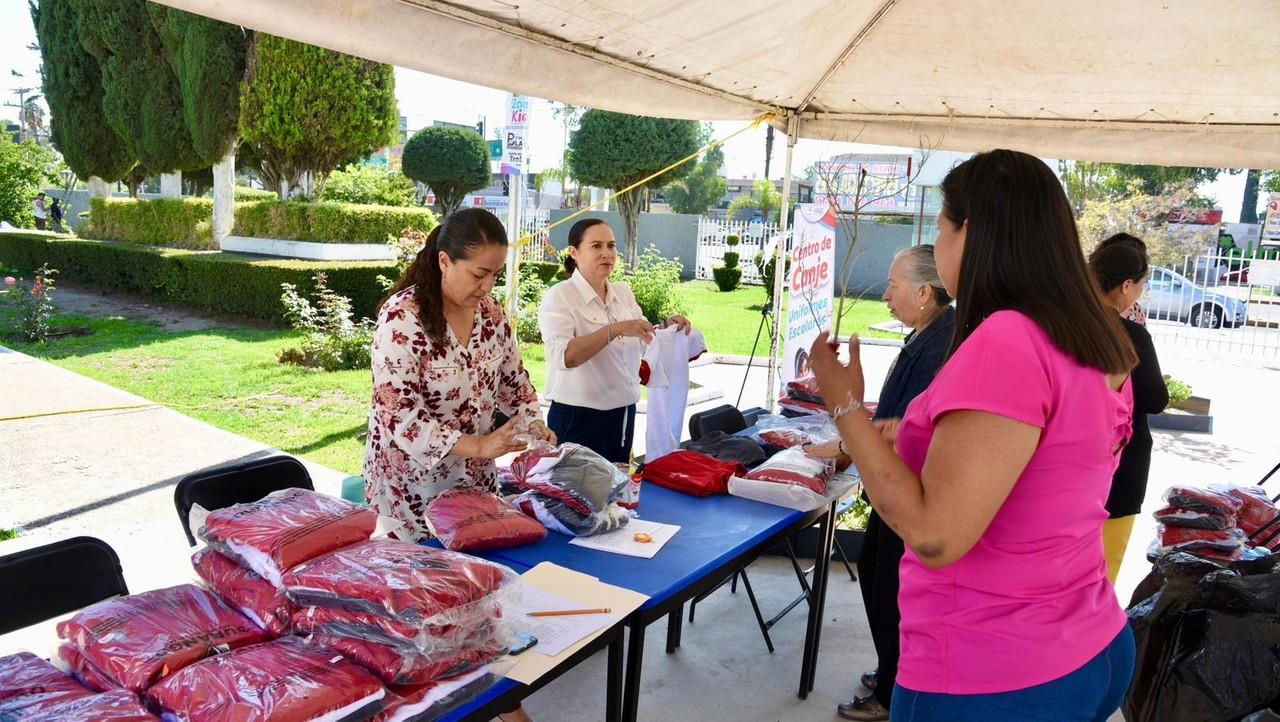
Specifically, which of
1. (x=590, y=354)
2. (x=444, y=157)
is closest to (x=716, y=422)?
(x=590, y=354)

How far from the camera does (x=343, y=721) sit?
1.41 meters

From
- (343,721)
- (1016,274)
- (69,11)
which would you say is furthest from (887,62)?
(69,11)

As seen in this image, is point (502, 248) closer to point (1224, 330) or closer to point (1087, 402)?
point (1087, 402)

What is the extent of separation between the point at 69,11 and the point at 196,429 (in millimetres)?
15661

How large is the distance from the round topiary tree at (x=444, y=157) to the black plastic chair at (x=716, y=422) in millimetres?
20325

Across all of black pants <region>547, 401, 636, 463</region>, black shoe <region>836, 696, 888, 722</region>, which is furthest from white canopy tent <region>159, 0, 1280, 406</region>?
black shoe <region>836, 696, 888, 722</region>

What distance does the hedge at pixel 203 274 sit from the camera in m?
11.5

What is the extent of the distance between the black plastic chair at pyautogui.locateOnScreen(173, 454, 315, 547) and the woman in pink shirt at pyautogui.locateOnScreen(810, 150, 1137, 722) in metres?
1.66

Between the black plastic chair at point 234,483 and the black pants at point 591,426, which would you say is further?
the black pants at point 591,426

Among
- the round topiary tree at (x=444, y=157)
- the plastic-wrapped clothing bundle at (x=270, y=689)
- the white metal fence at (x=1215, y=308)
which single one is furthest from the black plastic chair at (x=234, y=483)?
the round topiary tree at (x=444, y=157)

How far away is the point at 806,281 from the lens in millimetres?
6191

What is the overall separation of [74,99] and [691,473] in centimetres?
2015

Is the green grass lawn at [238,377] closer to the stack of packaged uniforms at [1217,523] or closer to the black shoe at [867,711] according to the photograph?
the black shoe at [867,711]

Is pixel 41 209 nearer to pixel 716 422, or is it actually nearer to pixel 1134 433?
pixel 716 422
